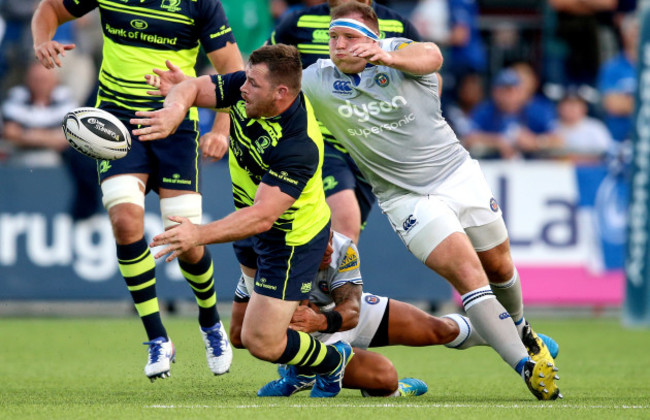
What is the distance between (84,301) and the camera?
11.8 metres

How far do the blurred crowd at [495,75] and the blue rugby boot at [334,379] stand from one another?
593cm

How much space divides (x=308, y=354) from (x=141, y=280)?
4.63ft

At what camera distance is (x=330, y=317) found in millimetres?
6453

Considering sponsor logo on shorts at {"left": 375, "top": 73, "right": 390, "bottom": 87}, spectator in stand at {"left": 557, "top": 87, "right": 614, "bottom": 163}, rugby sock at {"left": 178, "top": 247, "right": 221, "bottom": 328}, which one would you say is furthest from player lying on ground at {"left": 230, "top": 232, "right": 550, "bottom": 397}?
spectator in stand at {"left": 557, "top": 87, "right": 614, "bottom": 163}

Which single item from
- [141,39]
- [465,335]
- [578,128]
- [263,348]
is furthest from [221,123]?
[578,128]

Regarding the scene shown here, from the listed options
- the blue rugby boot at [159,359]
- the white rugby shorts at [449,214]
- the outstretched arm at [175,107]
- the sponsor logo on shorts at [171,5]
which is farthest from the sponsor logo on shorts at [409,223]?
the sponsor logo on shorts at [171,5]

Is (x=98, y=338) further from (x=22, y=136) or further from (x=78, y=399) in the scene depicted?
(x=78, y=399)

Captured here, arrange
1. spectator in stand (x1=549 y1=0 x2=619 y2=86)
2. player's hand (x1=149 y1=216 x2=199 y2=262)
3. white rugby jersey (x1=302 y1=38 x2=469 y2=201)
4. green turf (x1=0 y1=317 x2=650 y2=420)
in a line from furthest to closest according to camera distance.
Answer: spectator in stand (x1=549 y1=0 x2=619 y2=86) < white rugby jersey (x1=302 y1=38 x2=469 y2=201) < green turf (x1=0 y1=317 x2=650 y2=420) < player's hand (x1=149 y1=216 x2=199 y2=262)

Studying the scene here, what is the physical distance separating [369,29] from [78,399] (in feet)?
8.67

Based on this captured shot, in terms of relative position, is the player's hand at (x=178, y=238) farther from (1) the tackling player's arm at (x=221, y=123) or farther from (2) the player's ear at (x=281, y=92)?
(1) the tackling player's arm at (x=221, y=123)

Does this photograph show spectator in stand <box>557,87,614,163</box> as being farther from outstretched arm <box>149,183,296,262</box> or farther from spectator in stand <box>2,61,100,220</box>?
outstretched arm <box>149,183,296,262</box>

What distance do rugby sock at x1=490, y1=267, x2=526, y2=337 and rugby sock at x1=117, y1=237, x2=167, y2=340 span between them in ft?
6.92

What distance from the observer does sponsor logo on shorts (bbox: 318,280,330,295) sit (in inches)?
266

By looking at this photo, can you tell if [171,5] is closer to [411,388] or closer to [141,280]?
[141,280]
